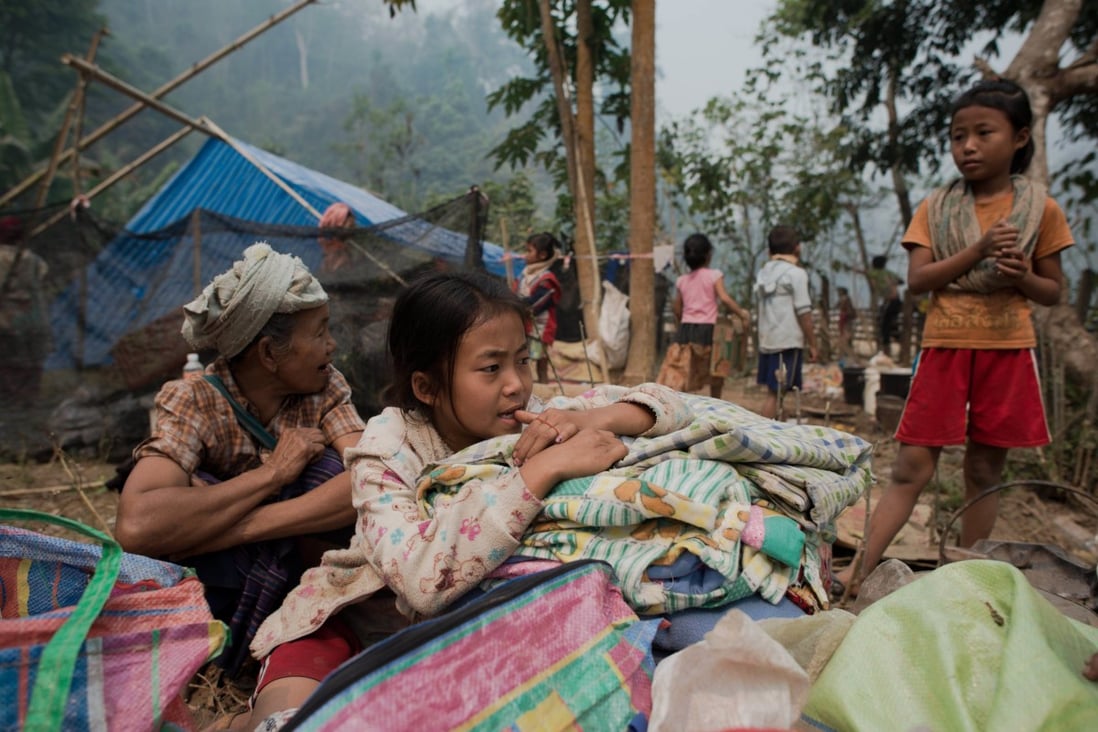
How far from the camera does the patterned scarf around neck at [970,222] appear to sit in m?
2.14

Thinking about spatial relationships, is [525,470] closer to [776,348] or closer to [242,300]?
[242,300]

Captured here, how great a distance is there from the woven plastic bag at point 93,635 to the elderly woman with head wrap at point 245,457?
1.70 feet

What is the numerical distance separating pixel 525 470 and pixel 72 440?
198 inches

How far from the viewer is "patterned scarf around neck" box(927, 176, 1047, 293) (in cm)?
214

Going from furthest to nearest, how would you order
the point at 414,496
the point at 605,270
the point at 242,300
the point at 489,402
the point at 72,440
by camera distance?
the point at 605,270 < the point at 72,440 < the point at 242,300 < the point at 489,402 < the point at 414,496

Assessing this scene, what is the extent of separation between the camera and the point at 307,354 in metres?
1.77

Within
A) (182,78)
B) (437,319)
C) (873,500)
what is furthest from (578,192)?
(182,78)

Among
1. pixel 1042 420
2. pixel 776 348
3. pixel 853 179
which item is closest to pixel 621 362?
pixel 776 348

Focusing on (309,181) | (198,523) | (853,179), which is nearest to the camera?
(198,523)

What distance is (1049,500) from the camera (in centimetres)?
361

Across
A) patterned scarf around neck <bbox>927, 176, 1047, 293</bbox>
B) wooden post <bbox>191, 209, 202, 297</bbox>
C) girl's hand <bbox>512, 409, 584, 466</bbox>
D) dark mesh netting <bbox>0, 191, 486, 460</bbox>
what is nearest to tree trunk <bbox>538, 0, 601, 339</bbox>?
dark mesh netting <bbox>0, 191, 486, 460</bbox>

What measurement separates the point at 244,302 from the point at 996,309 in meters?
2.41

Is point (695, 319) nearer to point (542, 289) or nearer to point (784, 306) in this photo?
point (784, 306)

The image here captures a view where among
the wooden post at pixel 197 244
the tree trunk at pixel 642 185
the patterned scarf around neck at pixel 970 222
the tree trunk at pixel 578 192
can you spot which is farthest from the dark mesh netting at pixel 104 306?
the patterned scarf around neck at pixel 970 222
